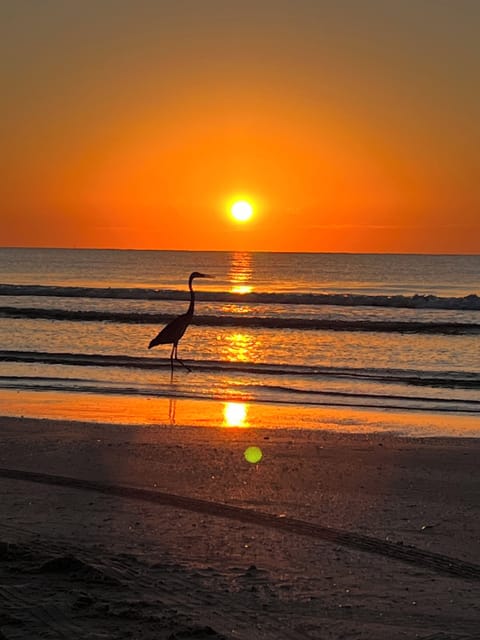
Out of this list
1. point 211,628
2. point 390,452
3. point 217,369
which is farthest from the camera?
point 217,369

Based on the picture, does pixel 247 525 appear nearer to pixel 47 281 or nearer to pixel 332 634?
pixel 332 634

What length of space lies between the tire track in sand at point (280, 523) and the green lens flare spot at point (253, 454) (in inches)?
62.2

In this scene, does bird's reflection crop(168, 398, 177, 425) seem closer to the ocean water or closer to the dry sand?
the ocean water

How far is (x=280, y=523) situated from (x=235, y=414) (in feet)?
19.3

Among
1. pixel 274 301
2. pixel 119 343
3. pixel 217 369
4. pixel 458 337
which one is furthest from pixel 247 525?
pixel 274 301

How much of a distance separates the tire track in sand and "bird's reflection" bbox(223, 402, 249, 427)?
→ 3.79 m

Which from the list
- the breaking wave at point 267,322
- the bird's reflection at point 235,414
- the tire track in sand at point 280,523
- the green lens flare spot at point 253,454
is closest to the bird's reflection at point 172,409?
the bird's reflection at point 235,414

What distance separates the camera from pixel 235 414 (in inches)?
480

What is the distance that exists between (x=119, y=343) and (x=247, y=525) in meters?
17.0

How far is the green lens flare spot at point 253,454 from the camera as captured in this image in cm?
864

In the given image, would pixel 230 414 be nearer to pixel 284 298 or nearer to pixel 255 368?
pixel 255 368

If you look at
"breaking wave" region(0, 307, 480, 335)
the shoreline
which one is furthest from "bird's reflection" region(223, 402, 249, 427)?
"breaking wave" region(0, 307, 480, 335)

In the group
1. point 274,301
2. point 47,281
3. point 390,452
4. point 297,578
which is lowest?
point 297,578

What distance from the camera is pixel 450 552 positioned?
19.0 ft
